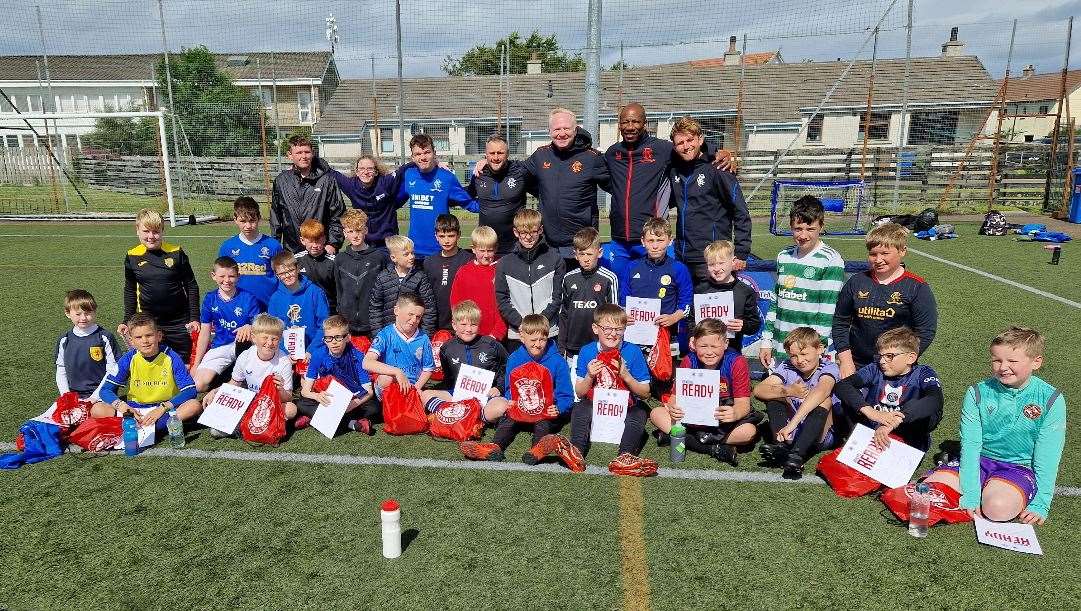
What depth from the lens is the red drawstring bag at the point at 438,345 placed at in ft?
19.5

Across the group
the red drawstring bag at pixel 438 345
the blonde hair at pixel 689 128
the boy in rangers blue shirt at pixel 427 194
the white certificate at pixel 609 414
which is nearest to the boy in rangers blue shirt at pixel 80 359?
the red drawstring bag at pixel 438 345

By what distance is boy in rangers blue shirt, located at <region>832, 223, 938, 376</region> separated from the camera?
4.86 metres

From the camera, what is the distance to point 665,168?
6477 mm

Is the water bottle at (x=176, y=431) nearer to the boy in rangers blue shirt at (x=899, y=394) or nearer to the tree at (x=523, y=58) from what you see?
the boy in rangers blue shirt at (x=899, y=394)

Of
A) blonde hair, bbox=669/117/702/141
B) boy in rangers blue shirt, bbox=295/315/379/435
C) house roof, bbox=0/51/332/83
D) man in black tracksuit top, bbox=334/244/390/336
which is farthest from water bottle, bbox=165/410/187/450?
house roof, bbox=0/51/332/83

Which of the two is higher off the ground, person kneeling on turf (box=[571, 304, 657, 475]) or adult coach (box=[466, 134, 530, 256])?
adult coach (box=[466, 134, 530, 256])

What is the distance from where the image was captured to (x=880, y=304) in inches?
196

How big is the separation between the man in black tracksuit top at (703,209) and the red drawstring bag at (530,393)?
198 centimetres

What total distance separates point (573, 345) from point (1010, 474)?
322 cm

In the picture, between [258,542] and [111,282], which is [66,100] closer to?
[111,282]

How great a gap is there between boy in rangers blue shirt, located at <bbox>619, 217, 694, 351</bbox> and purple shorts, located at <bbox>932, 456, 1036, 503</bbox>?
2437 millimetres

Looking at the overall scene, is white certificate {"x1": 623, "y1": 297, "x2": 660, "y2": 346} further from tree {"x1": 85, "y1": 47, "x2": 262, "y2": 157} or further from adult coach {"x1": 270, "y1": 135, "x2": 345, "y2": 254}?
tree {"x1": 85, "y1": 47, "x2": 262, "y2": 157}

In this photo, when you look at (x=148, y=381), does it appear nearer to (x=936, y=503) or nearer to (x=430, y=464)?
(x=430, y=464)

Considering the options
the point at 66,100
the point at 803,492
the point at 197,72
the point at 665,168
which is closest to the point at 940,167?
the point at 665,168
